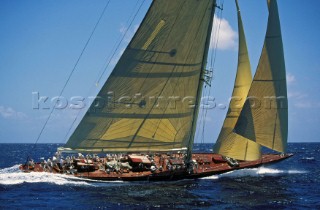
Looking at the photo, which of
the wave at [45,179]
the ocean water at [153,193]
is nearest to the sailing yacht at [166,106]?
the wave at [45,179]

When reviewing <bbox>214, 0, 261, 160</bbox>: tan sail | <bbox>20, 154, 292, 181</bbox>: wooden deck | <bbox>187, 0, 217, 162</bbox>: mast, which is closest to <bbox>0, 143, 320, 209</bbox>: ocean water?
<bbox>20, 154, 292, 181</bbox>: wooden deck

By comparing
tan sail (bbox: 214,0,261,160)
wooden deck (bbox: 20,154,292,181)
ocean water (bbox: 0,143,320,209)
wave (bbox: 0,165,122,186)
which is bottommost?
ocean water (bbox: 0,143,320,209)

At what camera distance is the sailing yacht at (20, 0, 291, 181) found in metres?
29.6

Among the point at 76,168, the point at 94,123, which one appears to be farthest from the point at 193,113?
the point at 76,168

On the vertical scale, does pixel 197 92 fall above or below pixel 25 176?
above

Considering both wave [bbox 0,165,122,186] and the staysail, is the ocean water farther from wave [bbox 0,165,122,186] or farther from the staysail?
the staysail

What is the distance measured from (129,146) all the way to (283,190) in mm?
12034

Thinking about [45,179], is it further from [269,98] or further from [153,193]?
[269,98]

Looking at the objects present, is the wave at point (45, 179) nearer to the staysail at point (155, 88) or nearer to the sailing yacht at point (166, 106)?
the sailing yacht at point (166, 106)

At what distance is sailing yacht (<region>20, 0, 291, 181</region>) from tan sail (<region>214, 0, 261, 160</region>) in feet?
0.39

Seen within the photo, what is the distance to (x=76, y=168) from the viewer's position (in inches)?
1170

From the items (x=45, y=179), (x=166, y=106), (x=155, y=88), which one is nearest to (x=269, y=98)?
(x=166, y=106)

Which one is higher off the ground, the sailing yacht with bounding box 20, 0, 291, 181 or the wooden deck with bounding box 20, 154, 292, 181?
the sailing yacht with bounding box 20, 0, 291, 181

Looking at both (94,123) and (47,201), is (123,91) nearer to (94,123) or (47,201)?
(94,123)
